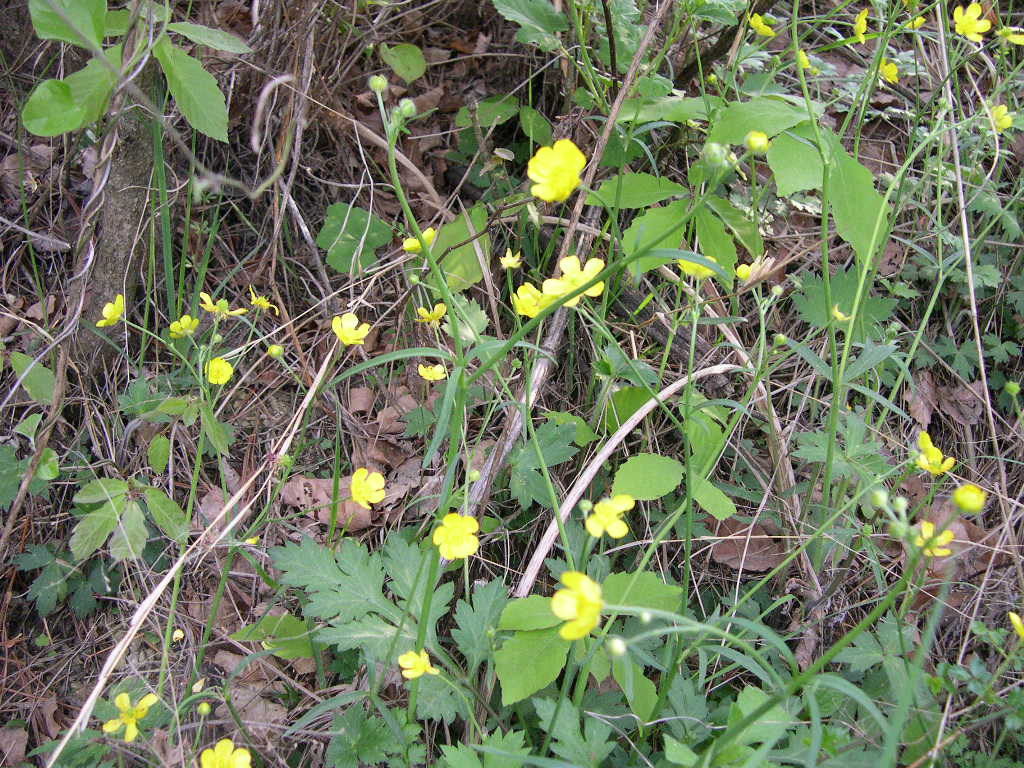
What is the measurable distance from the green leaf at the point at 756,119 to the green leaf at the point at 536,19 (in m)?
0.71

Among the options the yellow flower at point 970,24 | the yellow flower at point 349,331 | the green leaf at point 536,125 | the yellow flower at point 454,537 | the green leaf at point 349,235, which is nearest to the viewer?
the yellow flower at point 454,537

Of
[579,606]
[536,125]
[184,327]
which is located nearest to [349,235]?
[184,327]

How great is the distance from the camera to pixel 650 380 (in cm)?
196

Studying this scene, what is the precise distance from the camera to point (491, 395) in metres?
2.14

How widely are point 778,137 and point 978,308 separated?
4.34 feet

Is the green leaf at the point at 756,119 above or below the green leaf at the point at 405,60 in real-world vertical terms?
above

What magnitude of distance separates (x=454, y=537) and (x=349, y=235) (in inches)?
53.7

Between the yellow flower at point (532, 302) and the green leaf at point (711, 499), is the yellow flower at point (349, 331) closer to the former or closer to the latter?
the yellow flower at point (532, 302)

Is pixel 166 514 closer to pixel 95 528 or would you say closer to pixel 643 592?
pixel 95 528

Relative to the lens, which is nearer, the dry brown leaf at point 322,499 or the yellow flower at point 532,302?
the yellow flower at point 532,302

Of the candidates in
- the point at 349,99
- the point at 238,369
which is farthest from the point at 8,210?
the point at 349,99

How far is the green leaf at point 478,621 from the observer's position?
1.60 meters

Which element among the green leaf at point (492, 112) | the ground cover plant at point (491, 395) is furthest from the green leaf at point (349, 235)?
the green leaf at point (492, 112)

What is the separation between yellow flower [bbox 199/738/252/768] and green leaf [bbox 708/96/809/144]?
1.67 meters
